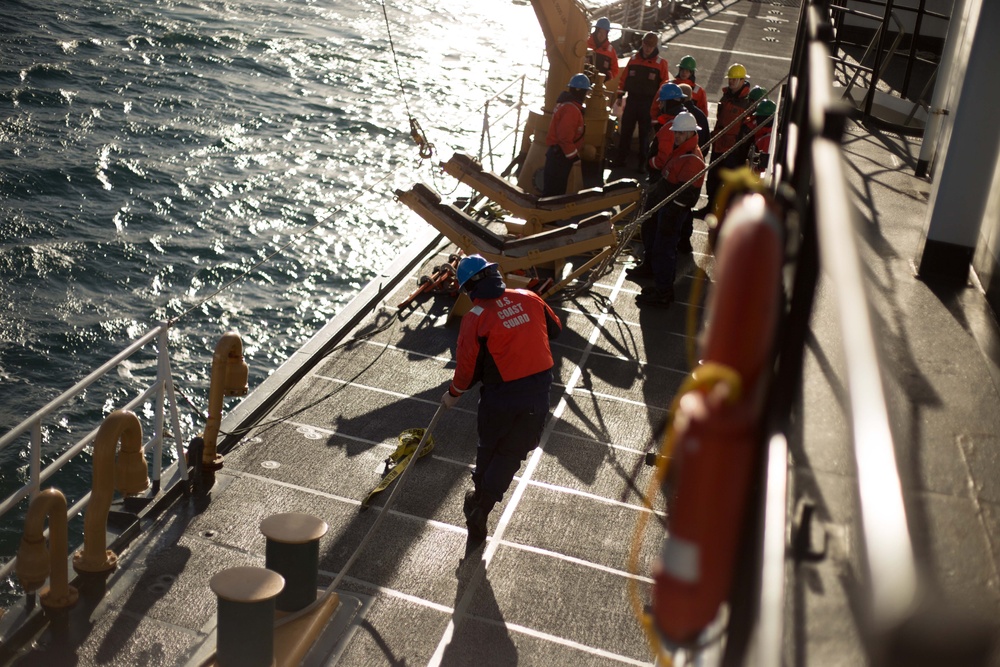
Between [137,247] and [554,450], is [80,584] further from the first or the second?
[137,247]

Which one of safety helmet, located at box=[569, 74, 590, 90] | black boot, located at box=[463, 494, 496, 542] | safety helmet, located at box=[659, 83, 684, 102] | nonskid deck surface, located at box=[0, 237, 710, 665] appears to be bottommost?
nonskid deck surface, located at box=[0, 237, 710, 665]

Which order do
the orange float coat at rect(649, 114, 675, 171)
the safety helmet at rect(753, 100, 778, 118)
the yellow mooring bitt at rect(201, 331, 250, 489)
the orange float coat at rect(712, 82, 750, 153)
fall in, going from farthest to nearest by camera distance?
Answer: the orange float coat at rect(712, 82, 750, 153)
the safety helmet at rect(753, 100, 778, 118)
the orange float coat at rect(649, 114, 675, 171)
the yellow mooring bitt at rect(201, 331, 250, 489)

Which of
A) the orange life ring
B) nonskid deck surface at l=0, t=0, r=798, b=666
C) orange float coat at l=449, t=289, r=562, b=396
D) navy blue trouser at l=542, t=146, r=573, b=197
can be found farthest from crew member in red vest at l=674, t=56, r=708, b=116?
the orange life ring

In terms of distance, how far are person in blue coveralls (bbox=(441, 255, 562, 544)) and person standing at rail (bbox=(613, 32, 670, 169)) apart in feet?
33.2

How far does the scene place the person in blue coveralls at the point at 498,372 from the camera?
759 centimetres

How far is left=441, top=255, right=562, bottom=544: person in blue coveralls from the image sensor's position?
7.59 metres

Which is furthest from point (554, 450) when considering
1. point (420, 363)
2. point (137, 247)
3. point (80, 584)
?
point (137, 247)

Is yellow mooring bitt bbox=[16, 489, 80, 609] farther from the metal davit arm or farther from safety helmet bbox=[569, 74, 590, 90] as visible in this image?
the metal davit arm

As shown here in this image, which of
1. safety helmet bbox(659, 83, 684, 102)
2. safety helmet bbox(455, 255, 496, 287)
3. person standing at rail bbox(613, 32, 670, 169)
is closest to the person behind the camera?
safety helmet bbox(455, 255, 496, 287)

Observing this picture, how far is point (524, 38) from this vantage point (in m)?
47.7

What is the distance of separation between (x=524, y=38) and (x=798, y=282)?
4725cm

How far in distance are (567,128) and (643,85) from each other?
2.80 meters

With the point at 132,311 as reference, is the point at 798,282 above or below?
above

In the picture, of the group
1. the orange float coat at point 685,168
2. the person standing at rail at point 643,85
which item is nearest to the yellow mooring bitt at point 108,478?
the orange float coat at point 685,168
